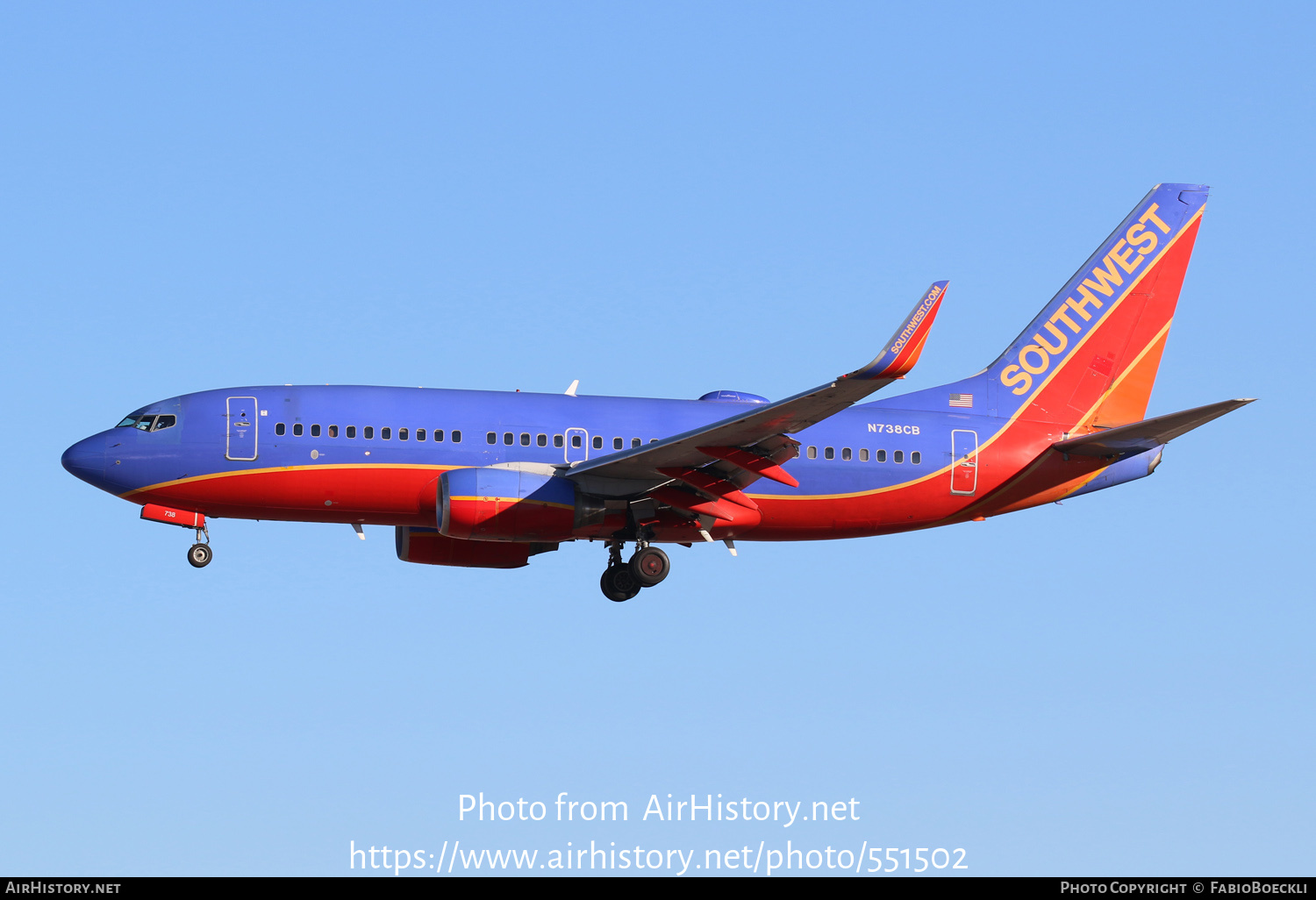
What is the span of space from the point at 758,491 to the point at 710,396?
10.2 ft

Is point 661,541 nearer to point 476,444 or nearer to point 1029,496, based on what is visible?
point 476,444

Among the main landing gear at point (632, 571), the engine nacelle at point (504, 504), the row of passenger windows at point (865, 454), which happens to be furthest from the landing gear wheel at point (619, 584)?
the row of passenger windows at point (865, 454)

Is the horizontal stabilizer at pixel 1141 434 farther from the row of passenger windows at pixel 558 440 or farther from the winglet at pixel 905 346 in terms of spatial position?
the row of passenger windows at pixel 558 440

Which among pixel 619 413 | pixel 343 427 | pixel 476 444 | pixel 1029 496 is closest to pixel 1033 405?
pixel 1029 496

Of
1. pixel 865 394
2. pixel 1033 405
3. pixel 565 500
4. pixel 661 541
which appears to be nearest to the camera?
pixel 865 394

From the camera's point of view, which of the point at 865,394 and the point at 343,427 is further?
the point at 343,427

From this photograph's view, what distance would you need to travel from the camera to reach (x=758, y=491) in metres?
40.3

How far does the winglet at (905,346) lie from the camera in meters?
31.8

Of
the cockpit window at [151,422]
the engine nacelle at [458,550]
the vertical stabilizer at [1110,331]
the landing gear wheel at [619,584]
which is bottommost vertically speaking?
the landing gear wheel at [619,584]

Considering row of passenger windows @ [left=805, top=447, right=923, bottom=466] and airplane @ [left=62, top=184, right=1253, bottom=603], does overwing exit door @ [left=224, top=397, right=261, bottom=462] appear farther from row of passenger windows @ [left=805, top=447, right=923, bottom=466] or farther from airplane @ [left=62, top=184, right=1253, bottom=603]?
row of passenger windows @ [left=805, top=447, right=923, bottom=466]

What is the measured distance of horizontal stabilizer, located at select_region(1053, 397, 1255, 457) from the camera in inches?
1485

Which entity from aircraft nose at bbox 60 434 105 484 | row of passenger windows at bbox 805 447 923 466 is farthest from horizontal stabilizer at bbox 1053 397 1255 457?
aircraft nose at bbox 60 434 105 484

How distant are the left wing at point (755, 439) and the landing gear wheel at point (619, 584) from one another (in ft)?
8.25

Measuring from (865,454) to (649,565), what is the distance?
601cm
